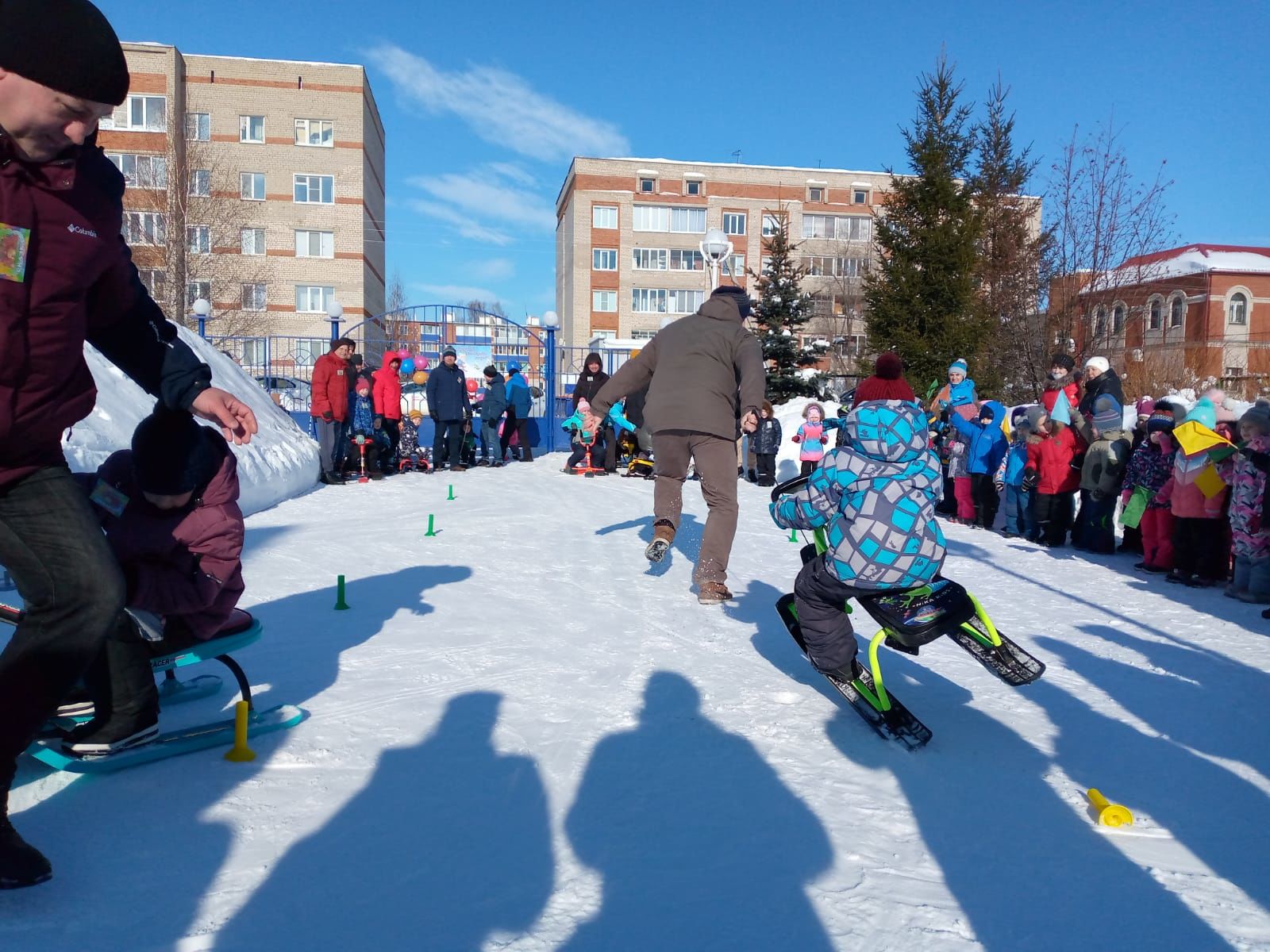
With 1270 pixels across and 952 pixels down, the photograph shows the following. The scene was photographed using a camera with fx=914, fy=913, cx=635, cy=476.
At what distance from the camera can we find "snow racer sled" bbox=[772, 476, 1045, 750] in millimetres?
3611

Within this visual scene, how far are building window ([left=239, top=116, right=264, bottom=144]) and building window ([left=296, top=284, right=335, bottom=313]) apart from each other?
25.1 ft

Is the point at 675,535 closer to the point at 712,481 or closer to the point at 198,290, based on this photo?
the point at 712,481

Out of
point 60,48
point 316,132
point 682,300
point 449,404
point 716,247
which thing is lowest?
point 449,404

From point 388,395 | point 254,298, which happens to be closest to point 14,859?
point 388,395

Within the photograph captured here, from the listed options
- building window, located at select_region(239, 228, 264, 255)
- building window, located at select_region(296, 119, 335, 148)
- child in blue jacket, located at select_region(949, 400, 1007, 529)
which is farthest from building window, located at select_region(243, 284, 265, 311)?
child in blue jacket, located at select_region(949, 400, 1007, 529)

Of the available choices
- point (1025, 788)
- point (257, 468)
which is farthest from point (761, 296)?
point (1025, 788)

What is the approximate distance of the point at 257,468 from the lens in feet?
34.4

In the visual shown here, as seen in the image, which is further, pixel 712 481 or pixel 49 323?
pixel 712 481

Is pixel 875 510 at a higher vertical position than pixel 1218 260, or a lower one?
lower

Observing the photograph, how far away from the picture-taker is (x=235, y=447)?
10.6 metres

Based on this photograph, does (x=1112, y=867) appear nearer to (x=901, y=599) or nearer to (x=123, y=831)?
(x=901, y=599)

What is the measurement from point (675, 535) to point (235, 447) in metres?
5.92

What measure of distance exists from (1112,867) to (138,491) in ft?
11.4

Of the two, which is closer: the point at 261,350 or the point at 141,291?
the point at 141,291
